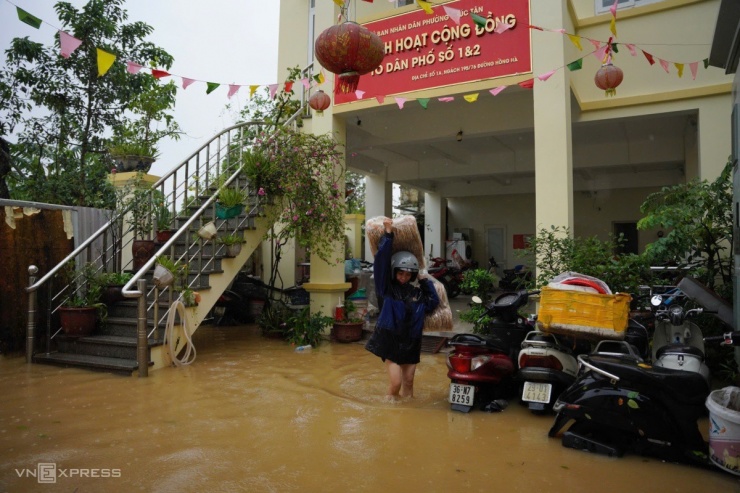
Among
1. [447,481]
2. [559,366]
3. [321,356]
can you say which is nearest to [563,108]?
[559,366]

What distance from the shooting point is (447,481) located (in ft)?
8.63

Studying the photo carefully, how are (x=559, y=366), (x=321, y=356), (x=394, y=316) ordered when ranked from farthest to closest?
(x=321, y=356)
(x=394, y=316)
(x=559, y=366)

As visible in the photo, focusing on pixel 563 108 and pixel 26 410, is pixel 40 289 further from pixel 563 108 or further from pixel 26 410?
pixel 563 108

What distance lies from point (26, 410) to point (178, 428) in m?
1.43

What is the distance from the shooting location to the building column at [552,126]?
566 centimetres

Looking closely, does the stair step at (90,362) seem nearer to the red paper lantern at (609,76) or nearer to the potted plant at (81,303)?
the potted plant at (81,303)

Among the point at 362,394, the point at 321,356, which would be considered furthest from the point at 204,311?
the point at 362,394

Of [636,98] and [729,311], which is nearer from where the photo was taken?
[729,311]

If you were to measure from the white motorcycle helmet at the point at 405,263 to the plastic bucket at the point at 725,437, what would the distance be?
2180mm

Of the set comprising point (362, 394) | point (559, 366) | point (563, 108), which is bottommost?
point (362, 394)

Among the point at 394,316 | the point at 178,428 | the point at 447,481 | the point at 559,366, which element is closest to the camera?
the point at 447,481

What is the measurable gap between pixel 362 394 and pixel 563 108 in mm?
4016

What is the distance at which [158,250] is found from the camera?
6.52 metres

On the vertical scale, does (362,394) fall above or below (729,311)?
below
